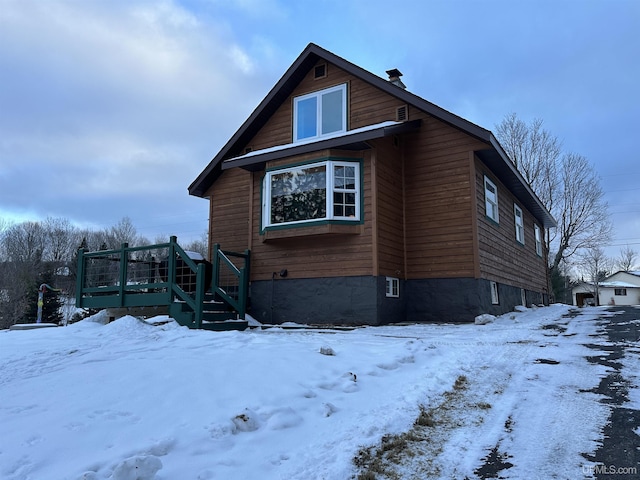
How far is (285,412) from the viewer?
3.34 m

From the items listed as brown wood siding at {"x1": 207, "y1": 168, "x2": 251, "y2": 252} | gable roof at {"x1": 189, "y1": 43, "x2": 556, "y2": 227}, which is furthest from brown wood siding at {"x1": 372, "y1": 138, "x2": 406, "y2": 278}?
brown wood siding at {"x1": 207, "y1": 168, "x2": 251, "y2": 252}

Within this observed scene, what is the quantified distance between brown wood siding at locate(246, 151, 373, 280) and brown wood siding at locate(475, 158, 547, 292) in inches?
119

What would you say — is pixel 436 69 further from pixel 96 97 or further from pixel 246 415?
pixel 246 415

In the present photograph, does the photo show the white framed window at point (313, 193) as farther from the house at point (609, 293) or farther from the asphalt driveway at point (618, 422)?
the house at point (609, 293)

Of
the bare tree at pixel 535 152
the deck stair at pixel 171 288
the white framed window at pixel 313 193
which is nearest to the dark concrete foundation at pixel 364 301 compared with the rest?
the deck stair at pixel 171 288

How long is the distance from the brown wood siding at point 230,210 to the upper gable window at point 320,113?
2.23m

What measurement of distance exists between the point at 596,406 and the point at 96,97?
22.8 meters

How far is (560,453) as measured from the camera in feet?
8.86

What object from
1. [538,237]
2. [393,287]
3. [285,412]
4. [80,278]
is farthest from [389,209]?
[538,237]

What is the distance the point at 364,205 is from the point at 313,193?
1.33 metres

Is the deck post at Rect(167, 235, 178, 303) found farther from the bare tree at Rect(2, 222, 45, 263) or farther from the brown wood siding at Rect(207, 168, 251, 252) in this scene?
the bare tree at Rect(2, 222, 45, 263)

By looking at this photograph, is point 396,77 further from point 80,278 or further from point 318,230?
point 80,278

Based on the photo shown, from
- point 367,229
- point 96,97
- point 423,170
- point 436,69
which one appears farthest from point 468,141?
point 436,69

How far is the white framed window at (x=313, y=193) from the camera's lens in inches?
420
